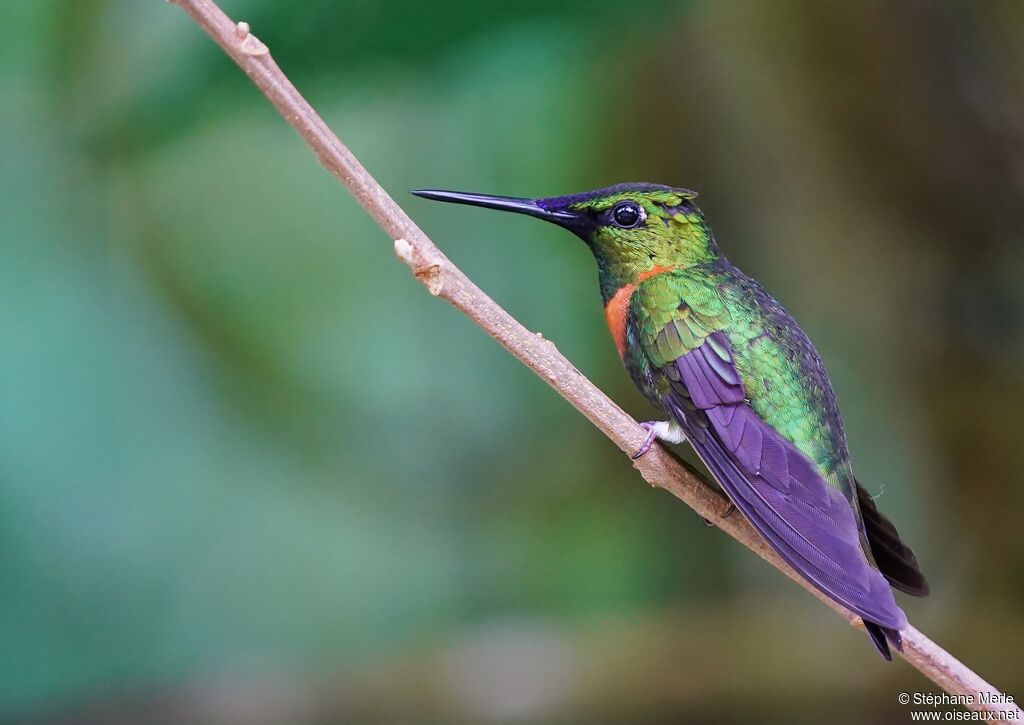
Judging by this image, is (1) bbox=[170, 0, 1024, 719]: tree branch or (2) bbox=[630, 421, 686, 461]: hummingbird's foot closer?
(1) bbox=[170, 0, 1024, 719]: tree branch

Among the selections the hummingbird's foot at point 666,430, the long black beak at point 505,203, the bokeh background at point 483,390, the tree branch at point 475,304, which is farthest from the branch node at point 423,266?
the bokeh background at point 483,390

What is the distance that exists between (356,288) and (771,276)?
1114mm

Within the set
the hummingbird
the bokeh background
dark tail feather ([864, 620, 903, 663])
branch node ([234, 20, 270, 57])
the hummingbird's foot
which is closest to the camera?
branch node ([234, 20, 270, 57])

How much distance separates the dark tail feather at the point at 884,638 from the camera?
1.13 m

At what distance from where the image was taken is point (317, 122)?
105cm

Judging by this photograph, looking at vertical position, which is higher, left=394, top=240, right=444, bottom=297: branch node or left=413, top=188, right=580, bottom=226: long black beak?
left=413, top=188, right=580, bottom=226: long black beak

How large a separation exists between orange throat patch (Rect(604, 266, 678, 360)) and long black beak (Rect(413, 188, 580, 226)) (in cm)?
13

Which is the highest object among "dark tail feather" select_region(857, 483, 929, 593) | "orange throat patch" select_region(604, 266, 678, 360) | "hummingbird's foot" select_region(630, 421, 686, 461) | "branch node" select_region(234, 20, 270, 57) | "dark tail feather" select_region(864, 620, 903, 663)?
"orange throat patch" select_region(604, 266, 678, 360)

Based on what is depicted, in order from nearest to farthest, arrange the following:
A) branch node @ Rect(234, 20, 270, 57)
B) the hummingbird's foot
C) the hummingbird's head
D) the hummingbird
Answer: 1. branch node @ Rect(234, 20, 270, 57)
2. the hummingbird
3. the hummingbird's foot
4. the hummingbird's head

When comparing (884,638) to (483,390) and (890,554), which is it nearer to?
(890,554)

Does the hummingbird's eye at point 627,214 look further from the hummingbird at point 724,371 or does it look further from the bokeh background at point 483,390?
the bokeh background at point 483,390

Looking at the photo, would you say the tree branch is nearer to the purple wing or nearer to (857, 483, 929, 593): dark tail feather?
the purple wing

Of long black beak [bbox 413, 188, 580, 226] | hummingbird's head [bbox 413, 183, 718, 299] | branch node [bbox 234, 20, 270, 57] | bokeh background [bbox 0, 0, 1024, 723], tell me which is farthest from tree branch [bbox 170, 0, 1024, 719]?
bokeh background [bbox 0, 0, 1024, 723]

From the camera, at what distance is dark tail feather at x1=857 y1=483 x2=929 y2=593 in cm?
153
